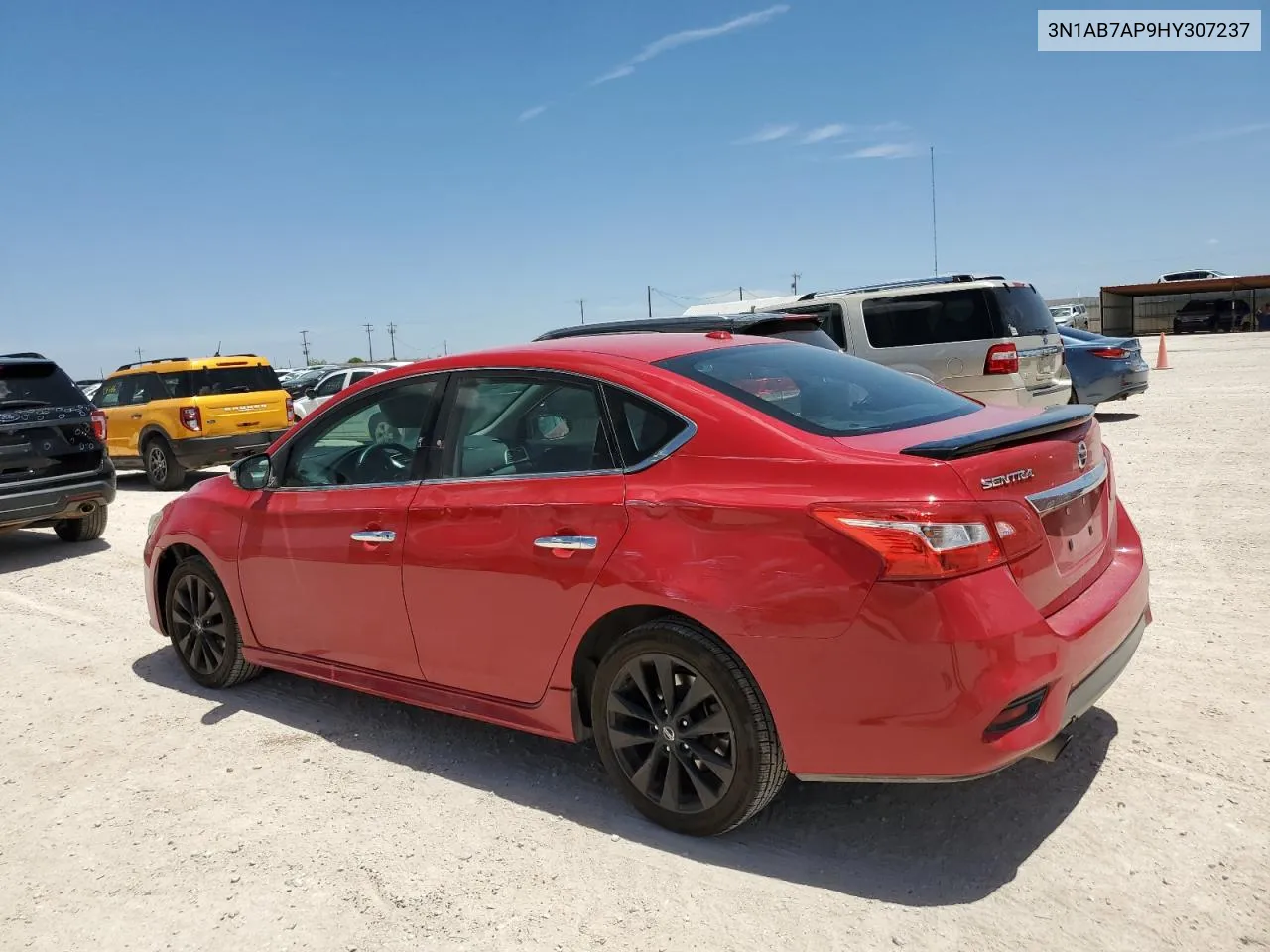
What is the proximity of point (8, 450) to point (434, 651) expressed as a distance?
6364 mm

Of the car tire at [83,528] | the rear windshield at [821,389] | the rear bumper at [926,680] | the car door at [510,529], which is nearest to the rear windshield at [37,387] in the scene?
the car tire at [83,528]

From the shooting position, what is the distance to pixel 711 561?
305 centimetres

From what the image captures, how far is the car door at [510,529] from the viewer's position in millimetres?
3400

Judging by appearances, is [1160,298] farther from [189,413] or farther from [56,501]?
[56,501]

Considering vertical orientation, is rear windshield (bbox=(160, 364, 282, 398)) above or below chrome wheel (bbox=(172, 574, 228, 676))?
above

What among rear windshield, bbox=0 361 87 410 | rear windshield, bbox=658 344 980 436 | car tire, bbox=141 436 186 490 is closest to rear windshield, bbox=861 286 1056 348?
rear windshield, bbox=658 344 980 436

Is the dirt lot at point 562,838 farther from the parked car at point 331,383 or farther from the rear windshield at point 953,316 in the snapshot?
the parked car at point 331,383

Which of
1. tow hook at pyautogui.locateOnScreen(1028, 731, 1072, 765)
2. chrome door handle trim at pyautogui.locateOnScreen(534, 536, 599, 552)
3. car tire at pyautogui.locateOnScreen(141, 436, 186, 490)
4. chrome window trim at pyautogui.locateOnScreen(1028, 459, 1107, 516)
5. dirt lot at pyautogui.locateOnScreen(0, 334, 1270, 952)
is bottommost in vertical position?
dirt lot at pyautogui.locateOnScreen(0, 334, 1270, 952)

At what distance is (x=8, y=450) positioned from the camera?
8.34 metres

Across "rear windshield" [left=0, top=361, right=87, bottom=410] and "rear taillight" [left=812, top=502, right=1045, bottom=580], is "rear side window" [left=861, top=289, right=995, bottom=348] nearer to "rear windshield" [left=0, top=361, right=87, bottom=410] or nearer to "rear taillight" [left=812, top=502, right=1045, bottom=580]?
"rear windshield" [left=0, top=361, right=87, bottom=410]

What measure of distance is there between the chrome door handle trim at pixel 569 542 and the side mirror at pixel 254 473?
5.88ft

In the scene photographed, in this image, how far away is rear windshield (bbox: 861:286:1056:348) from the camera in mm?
10414

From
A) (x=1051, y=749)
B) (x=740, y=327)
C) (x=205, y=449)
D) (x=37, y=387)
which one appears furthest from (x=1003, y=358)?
(x=205, y=449)

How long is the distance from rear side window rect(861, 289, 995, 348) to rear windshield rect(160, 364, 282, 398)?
8.61 meters
